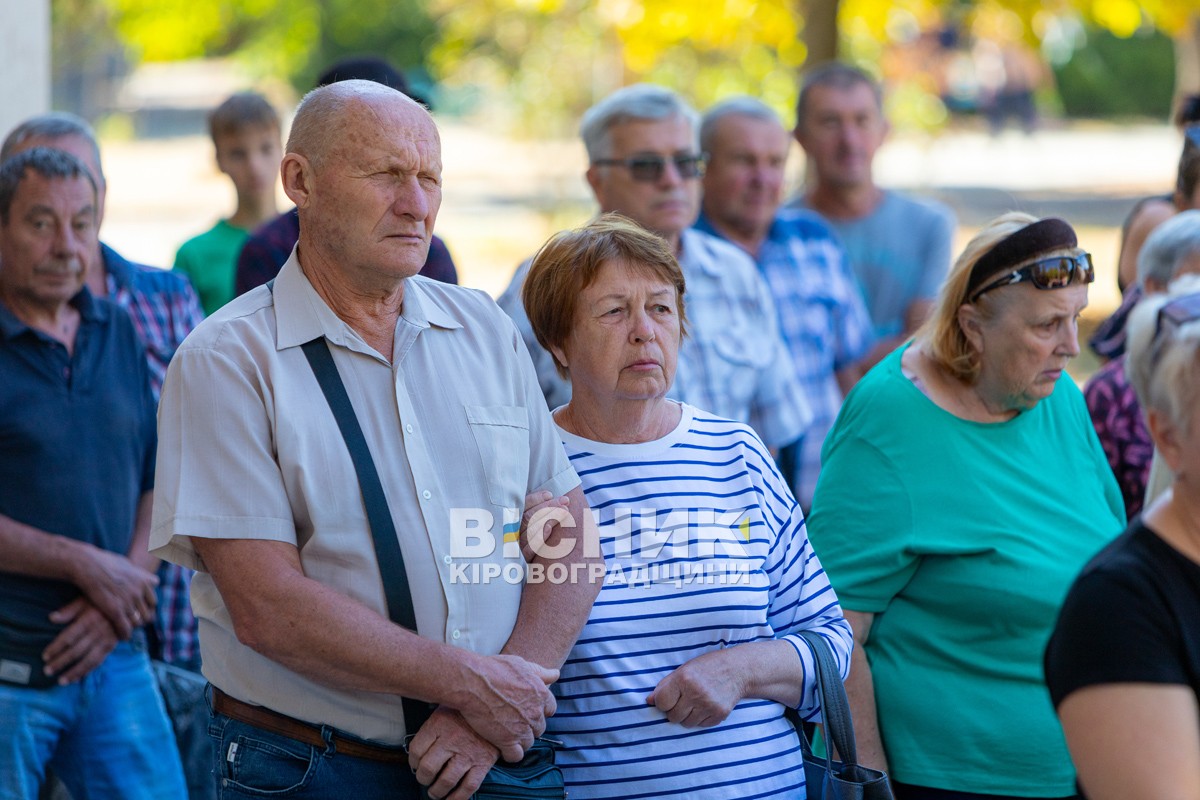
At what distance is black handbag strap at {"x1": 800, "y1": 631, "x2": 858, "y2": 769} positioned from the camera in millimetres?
2750

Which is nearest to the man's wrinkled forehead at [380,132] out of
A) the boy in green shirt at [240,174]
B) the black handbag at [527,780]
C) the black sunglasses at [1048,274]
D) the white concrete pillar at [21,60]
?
the black handbag at [527,780]

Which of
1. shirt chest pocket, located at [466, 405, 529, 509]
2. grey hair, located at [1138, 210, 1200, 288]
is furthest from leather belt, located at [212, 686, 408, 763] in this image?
grey hair, located at [1138, 210, 1200, 288]

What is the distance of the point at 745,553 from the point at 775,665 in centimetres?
24

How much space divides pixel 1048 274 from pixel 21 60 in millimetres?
4786

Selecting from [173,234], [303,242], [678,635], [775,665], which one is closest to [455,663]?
[678,635]

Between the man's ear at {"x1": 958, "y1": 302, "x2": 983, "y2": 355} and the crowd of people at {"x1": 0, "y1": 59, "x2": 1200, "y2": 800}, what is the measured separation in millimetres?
10

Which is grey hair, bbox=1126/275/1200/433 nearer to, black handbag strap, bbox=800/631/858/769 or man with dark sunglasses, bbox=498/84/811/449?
black handbag strap, bbox=800/631/858/769

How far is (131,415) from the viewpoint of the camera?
3.51m

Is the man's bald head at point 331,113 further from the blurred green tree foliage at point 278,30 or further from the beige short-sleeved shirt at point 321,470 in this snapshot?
the blurred green tree foliage at point 278,30

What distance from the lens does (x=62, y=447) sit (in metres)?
3.35

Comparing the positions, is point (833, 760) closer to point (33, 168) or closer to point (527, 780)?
point (527, 780)

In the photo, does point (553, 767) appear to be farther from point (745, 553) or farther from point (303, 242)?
point (303, 242)

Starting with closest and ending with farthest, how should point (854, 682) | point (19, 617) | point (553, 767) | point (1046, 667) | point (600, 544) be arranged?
point (1046, 667) < point (553, 767) < point (600, 544) < point (854, 682) < point (19, 617)

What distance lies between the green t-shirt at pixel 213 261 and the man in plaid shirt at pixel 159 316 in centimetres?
111
